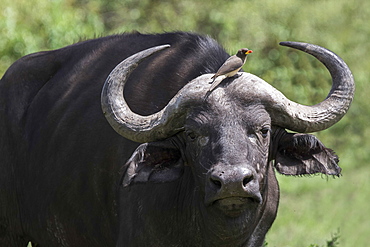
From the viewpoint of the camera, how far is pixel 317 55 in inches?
196

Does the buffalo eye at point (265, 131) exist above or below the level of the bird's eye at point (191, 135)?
above

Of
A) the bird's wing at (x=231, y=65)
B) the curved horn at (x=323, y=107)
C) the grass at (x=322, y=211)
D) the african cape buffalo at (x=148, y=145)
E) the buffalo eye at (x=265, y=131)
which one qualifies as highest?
the bird's wing at (x=231, y=65)

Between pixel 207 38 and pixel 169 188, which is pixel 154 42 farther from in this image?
pixel 169 188

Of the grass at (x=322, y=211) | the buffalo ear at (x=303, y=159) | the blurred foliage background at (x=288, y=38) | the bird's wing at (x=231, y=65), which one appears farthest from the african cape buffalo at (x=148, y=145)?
the blurred foliage background at (x=288, y=38)

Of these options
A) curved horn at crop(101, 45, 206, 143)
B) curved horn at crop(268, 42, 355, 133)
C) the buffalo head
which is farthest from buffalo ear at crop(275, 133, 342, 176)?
curved horn at crop(101, 45, 206, 143)

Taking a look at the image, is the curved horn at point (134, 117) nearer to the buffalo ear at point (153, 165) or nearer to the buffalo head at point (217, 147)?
the buffalo head at point (217, 147)

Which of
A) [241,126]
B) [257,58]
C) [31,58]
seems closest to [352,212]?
[257,58]

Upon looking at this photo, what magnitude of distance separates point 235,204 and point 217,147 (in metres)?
0.37

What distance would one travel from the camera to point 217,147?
4.54 metres

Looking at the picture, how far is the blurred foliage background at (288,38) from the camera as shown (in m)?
12.0

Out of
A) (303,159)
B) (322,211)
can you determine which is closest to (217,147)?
(303,159)

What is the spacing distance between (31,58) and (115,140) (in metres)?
1.63

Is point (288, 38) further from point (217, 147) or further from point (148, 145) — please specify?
point (217, 147)

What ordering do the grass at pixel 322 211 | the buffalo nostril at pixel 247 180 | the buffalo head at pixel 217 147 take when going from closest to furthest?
the buffalo nostril at pixel 247 180 < the buffalo head at pixel 217 147 < the grass at pixel 322 211
